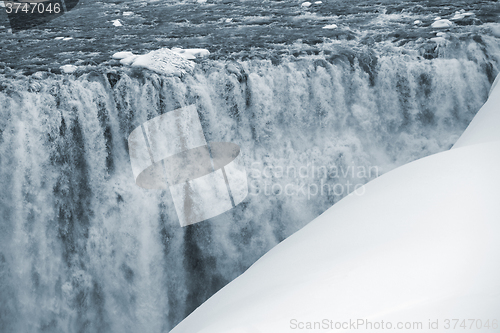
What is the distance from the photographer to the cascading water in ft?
12.3

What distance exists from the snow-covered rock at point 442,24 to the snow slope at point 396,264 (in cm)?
275

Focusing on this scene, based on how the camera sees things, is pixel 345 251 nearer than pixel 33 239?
Yes

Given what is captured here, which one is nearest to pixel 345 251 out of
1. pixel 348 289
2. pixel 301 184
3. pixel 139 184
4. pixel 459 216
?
pixel 348 289

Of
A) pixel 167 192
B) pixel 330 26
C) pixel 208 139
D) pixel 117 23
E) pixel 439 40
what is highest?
pixel 117 23

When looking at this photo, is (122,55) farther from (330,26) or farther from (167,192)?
(330,26)

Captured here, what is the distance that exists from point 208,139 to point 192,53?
1051mm

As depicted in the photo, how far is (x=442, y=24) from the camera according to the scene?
4.82m

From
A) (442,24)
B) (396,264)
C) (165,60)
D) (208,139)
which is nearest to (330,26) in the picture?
(442,24)

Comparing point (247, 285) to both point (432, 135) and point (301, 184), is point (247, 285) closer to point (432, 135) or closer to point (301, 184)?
point (301, 184)

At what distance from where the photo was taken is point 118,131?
13.0ft

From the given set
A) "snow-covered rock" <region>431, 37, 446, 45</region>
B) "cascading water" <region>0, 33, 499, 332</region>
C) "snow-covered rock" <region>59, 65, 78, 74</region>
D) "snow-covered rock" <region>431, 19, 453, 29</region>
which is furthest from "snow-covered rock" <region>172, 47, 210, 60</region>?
"snow-covered rock" <region>431, 19, 453, 29</region>

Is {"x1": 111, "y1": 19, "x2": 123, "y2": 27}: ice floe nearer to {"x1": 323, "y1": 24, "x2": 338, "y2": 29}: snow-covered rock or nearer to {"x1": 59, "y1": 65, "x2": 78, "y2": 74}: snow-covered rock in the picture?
{"x1": 59, "y1": 65, "x2": 78, "y2": 74}: snow-covered rock

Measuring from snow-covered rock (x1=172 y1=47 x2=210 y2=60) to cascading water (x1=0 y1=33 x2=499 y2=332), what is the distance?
415 mm

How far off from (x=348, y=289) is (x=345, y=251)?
0.36 meters
